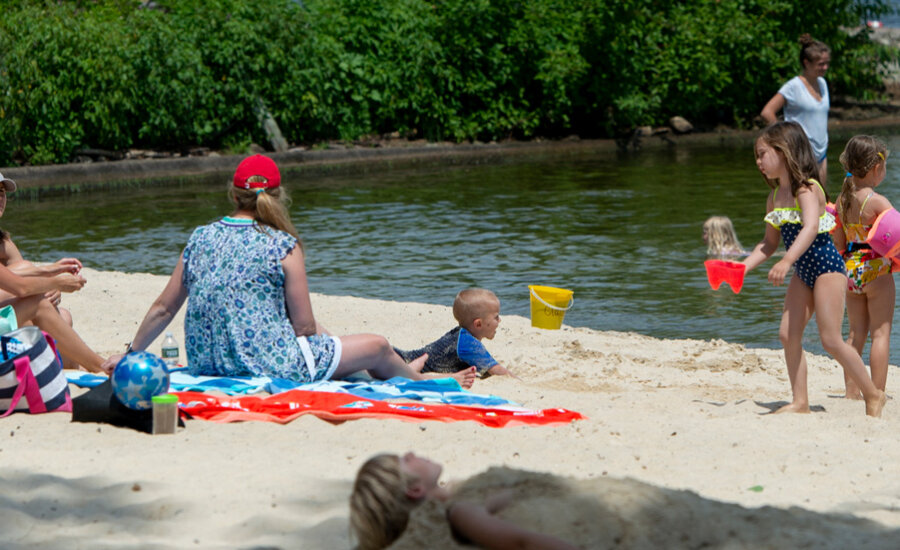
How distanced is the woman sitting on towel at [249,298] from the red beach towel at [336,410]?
0.39m

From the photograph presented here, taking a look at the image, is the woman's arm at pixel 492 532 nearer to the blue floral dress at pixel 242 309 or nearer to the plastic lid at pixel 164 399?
the plastic lid at pixel 164 399

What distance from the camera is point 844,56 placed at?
26.5 metres

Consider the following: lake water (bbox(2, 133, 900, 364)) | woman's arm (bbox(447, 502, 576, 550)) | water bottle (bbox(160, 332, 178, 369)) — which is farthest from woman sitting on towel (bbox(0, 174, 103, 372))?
woman's arm (bbox(447, 502, 576, 550))

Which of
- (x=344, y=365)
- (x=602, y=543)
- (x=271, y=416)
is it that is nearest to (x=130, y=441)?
(x=271, y=416)

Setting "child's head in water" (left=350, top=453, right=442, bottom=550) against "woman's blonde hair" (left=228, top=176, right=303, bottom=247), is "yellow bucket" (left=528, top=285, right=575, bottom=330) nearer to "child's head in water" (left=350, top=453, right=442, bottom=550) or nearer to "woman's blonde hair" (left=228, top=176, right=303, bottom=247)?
"woman's blonde hair" (left=228, top=176, right=303, bottom=247)

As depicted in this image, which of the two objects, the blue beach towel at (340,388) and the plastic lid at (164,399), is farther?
the blue beach towel at (340,388)

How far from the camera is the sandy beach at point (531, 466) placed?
3707 millimetres

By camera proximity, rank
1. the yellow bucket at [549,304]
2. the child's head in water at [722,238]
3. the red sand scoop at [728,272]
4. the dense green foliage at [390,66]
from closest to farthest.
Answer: the red sand scoop at [728,272], the yellow bucket at [549,304], the child's head in water at [722,238], the dense green foliage at [390,66]

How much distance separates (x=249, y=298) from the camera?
18.6ft

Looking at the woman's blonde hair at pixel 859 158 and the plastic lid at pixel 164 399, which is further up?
the woman's blonde hair at pixel 859 158

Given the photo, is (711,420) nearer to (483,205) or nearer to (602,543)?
(602,543)

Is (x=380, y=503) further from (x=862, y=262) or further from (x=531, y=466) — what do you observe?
(x=862, y=262)

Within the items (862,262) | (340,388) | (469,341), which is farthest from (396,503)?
(862,262)

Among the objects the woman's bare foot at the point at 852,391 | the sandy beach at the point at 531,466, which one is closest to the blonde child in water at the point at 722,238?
the sandy beach at the point at 531,466
